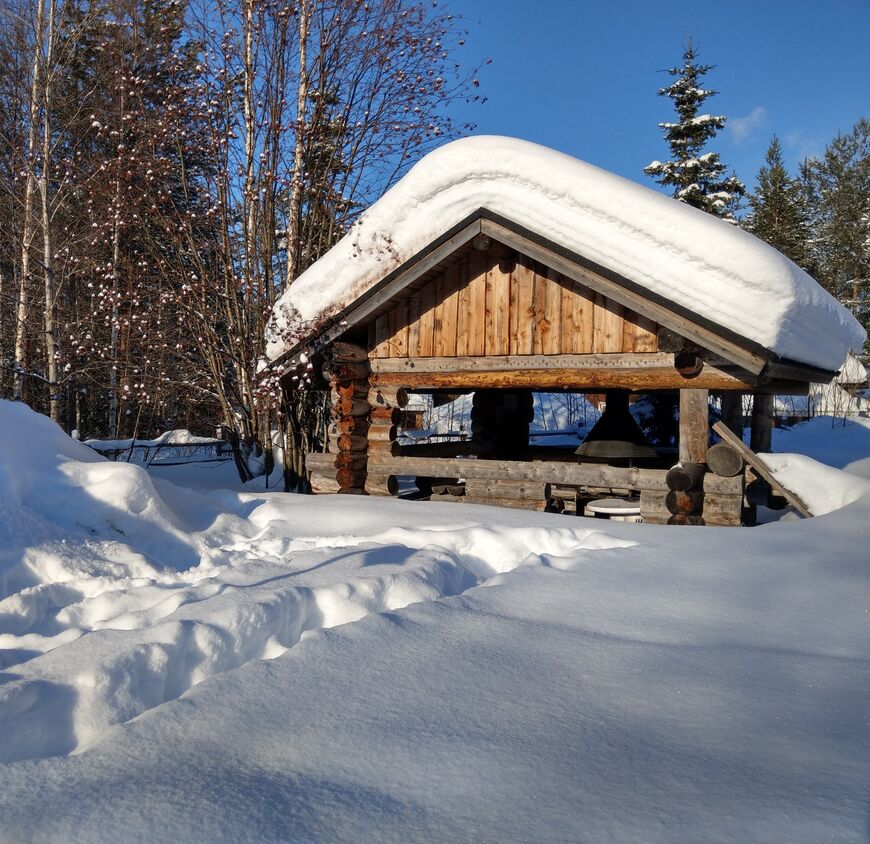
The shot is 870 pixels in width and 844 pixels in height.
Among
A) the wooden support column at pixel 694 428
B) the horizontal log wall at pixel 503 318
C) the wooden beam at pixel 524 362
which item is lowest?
the wooden support column at pixel 694 428

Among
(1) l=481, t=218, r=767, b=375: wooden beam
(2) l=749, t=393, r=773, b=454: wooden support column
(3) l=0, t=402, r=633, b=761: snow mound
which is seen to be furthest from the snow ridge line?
(2) l=749, t=393, r=773, b=454: wooden support column

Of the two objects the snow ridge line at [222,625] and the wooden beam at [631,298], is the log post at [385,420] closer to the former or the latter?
the wooden beam at [631,298]

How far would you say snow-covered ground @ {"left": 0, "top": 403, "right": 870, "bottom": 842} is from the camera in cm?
171

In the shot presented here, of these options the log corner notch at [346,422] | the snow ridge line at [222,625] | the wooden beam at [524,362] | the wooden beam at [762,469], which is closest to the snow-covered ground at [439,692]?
the snow ridge line at [222,625]

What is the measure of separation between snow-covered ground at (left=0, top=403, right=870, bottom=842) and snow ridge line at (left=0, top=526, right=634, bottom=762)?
0.4 inches

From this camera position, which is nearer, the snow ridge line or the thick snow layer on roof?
the snow ridge line

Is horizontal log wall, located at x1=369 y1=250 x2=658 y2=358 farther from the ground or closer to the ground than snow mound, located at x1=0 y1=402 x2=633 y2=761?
farther from the ground

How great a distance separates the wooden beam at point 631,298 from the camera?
20.2ft

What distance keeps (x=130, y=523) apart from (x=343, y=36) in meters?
8.17

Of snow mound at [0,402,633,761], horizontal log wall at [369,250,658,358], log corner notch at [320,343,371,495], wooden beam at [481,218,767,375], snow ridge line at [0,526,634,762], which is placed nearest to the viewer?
snow ridge line at [0,526,634,762]

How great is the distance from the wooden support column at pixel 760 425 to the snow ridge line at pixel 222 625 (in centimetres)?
479

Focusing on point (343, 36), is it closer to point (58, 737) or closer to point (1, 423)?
Answer: point (1, 423)

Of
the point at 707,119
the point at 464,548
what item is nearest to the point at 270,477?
the point at 464,548

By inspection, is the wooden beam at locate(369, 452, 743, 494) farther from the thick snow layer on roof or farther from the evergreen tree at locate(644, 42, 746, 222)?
the evergreen tree at locate(644, 42, 746, 222)
